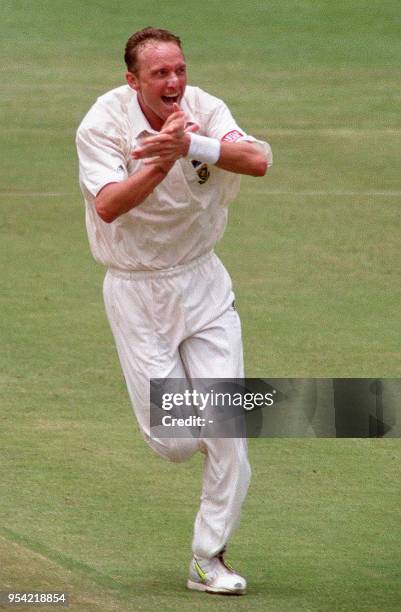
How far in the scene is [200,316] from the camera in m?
6.96

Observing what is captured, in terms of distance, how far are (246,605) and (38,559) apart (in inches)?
36.1

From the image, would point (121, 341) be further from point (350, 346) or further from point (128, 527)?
point (350, 346)

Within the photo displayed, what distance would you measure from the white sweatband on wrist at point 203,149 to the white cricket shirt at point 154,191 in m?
0.20

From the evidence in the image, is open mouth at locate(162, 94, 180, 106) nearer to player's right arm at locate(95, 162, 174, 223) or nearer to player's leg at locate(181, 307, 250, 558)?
player's right arm at locate(95, 162, 174, 223)

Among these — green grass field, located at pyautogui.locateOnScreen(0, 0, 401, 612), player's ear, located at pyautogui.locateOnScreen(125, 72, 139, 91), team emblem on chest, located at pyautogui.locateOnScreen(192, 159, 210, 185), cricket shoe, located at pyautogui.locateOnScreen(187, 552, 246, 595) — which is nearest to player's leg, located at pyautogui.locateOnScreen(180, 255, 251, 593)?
cricket shoe, located at pyautogui.locateOnScreen(187, 552, 246, 595)

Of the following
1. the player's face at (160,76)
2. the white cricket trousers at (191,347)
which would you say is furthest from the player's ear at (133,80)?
the white cricket trousers at (191,347)

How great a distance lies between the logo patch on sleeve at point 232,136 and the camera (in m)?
6.77

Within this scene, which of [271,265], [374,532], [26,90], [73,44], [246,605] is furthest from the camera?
[73,44]

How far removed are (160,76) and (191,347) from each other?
1.10 meters

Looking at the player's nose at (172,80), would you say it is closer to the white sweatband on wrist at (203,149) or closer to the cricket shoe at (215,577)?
the white sweatband on wrist at (203,149)

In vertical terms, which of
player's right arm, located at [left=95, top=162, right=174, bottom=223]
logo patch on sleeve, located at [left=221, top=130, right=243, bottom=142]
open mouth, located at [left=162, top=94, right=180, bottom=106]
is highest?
open mouth, located at [left=162, top=94, right=180, bottom=106]

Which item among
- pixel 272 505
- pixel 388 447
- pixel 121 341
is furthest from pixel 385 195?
pixel 121 341

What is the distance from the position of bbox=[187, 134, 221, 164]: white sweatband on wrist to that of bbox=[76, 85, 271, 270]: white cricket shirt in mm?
203

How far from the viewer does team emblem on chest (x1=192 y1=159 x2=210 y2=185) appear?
6.83 m
